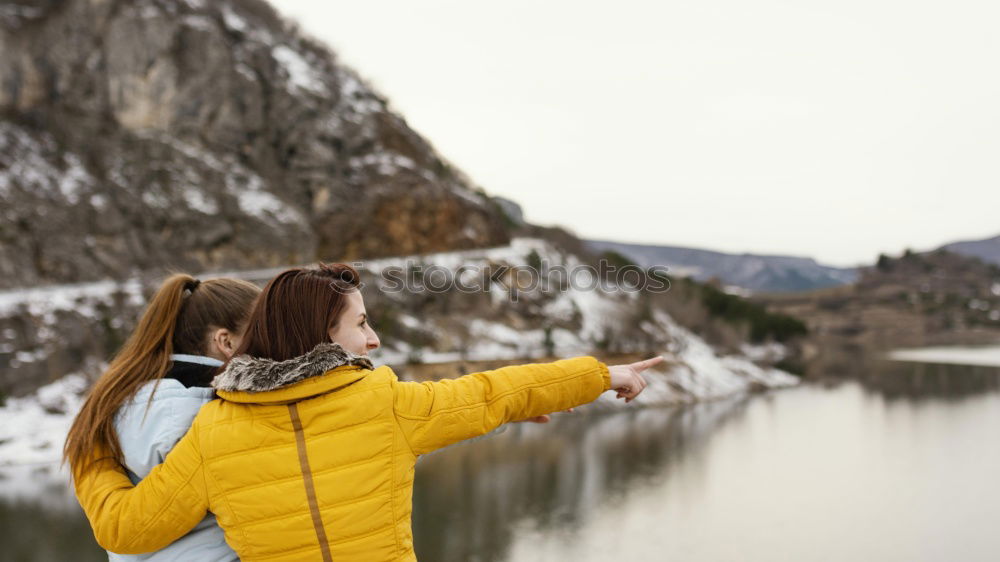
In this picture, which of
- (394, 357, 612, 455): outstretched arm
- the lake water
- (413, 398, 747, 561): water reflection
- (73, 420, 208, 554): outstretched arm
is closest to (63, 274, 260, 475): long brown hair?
(73, 420, 208, 554): outstretched arm

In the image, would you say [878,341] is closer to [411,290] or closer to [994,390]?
[994,390]

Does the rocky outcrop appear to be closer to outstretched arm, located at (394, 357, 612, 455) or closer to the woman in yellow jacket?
the woman in yellow jacket

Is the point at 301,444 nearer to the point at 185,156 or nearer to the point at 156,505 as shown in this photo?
the point at 156,505

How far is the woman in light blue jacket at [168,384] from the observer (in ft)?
4.95

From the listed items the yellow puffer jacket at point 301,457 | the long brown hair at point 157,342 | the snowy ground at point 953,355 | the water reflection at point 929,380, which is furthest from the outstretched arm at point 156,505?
the snowy ground at point 953,355

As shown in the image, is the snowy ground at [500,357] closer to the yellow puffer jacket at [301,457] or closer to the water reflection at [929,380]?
the water reflection at [929,380]

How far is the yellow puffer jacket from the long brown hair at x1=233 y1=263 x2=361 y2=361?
6 centimetres

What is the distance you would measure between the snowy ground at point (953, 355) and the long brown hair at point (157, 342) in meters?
55.4

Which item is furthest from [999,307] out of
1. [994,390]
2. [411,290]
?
[411,290]

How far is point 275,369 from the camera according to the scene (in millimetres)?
1396

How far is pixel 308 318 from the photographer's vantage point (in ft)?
4.86

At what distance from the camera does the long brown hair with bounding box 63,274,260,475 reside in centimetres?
154

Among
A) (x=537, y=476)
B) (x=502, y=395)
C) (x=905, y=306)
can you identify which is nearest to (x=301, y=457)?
(x=502, y=395)

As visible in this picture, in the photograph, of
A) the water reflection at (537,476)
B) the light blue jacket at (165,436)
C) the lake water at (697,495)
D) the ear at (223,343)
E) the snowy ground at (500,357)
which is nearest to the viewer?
the light blue jacket at (165,436)
